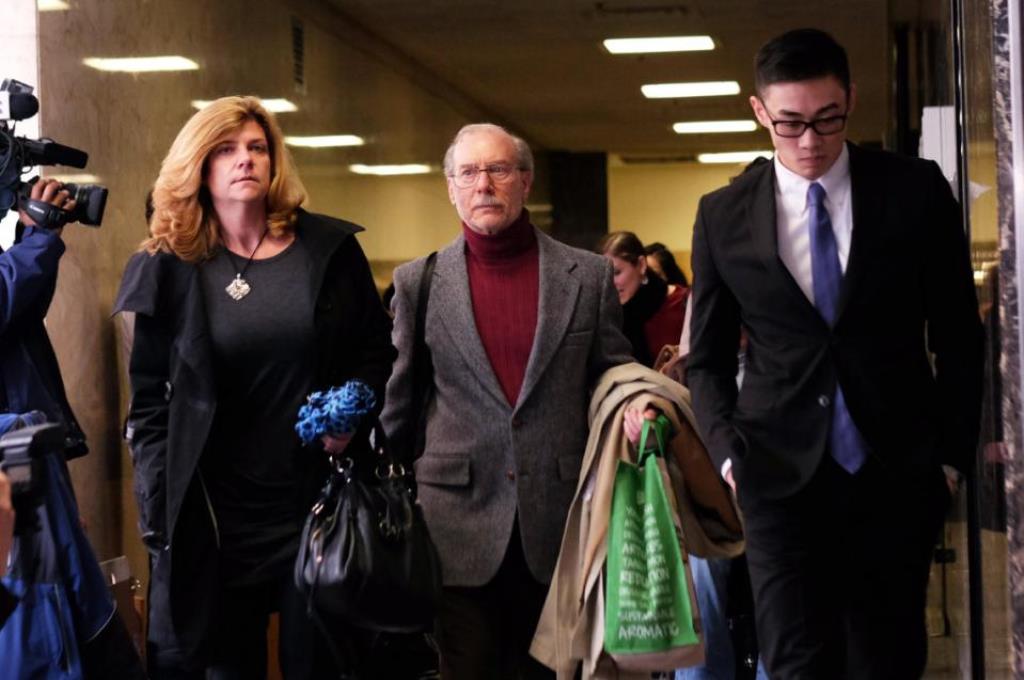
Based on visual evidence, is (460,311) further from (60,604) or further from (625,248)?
(625,248)

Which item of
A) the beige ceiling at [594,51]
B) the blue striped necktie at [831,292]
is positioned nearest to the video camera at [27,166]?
the blue striped necktie at [831,292]

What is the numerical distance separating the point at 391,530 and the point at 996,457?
1.55m

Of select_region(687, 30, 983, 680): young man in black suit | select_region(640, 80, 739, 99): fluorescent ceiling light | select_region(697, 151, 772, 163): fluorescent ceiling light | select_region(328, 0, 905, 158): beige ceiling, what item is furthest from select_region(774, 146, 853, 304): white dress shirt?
select_region(697, 151, 772, 163): fluorescent ceiling light

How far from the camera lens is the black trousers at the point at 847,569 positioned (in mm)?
4016

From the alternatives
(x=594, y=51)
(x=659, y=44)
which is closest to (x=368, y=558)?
(x=659, y=44)

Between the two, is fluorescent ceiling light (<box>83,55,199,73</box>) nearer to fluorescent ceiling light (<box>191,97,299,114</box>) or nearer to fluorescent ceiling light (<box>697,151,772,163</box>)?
fluorescent ceiling light (<box>191,97,299,114</box>)

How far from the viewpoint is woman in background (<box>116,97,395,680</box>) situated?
4781mm

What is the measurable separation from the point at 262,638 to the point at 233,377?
0.71 metres

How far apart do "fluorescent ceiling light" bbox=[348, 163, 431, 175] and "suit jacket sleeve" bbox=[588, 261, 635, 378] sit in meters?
8.55

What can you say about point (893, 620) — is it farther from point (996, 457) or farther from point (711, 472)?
point (711, 472)

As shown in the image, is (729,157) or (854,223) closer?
(854,223)

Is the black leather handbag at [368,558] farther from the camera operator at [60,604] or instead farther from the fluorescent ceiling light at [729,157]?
the fluorescent ceiling light at [729,157]

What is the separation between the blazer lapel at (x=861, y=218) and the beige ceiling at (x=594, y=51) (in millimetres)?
9381

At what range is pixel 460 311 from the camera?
17.3 feet
